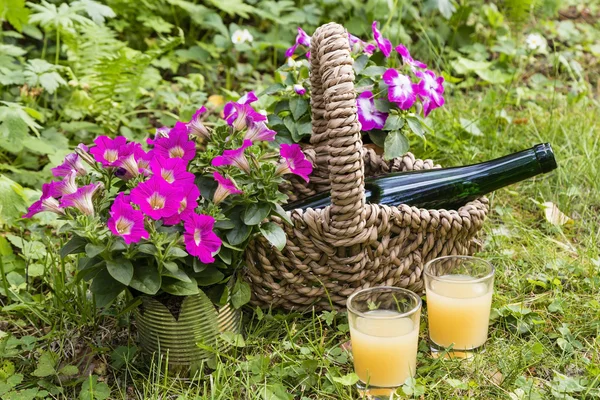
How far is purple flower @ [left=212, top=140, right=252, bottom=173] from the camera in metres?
1.59

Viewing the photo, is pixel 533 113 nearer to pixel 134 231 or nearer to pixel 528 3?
pixel 528 3

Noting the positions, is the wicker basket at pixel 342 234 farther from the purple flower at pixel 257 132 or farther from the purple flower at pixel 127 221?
the purple flower at pixel 127 221

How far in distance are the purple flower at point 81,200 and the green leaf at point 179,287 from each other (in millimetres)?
227

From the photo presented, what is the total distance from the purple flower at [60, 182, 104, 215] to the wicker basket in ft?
1.39

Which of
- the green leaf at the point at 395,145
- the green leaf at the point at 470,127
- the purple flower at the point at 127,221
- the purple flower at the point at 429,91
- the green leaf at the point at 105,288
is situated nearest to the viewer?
the purple flower at the point at 127,221

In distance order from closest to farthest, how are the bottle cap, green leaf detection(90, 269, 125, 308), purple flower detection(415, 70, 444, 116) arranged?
green leaf detection(90, 269, 125, 308)
the bottle cap
purple flower detection(415, 70, 444, 116)

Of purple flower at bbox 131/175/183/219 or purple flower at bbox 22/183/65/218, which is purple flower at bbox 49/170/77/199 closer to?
purple flower at bbox 22/183/65/218

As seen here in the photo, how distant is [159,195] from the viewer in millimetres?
1478

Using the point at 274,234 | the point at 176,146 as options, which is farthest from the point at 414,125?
the point at 176,146

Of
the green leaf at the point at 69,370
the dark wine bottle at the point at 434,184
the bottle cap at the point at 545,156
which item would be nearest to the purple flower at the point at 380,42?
the dark wine bottle at the point at 434,184

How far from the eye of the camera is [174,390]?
1630 mm

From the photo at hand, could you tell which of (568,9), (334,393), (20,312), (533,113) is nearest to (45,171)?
(20,312)

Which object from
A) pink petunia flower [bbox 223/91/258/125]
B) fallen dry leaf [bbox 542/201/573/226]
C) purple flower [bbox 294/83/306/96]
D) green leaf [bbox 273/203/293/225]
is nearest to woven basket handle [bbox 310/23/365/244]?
green leaf [bbox 273/203/293/225]

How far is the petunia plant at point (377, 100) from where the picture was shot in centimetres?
204
